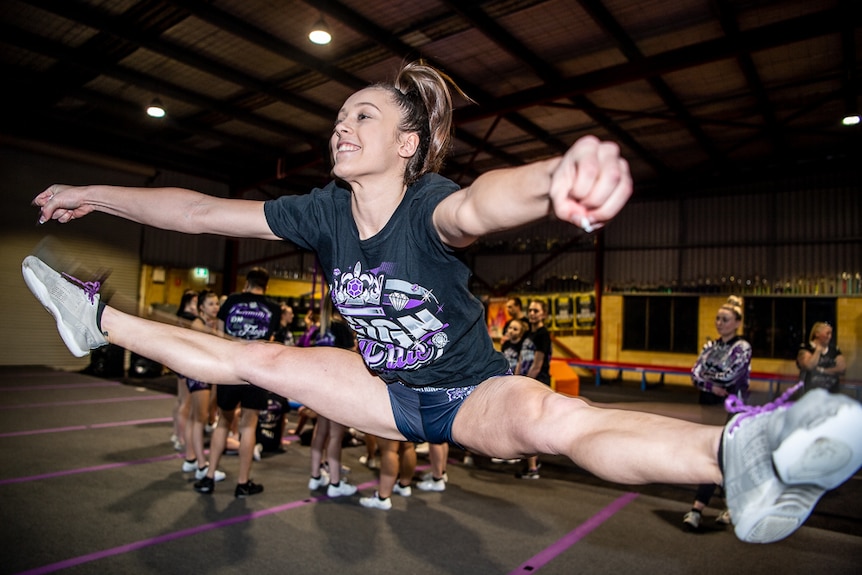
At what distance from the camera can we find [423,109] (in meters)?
1.98

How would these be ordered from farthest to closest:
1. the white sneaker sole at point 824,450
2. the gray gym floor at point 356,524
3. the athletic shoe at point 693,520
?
the athletic shoe at point 693,520
the gray gym floor at point 356,524
the white sneaker sole at point 824,450

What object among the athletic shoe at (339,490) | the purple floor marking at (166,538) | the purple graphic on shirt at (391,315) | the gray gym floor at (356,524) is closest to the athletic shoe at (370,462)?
the gray gym floor at (356,524)

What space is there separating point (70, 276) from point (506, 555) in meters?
3.01

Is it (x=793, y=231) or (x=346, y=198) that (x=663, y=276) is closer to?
(x=793, y=231)

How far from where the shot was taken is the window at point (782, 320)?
1167 centimetres

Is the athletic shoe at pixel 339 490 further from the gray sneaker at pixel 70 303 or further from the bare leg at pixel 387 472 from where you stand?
the gray sneaker at pixel 70 303

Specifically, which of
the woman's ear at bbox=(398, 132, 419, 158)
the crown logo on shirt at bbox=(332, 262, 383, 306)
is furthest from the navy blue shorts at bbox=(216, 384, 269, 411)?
the woman's ear at bbox=(398, 132, 419, 158)

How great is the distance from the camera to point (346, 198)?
200 cm

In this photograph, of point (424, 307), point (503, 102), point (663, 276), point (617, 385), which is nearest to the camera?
point (424, 307)

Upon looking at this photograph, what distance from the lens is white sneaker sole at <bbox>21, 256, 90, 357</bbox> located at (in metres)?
2.05

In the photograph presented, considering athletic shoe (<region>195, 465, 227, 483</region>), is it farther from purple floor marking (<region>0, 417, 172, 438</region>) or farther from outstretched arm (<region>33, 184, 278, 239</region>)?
outstretched arm (<region>33, 184, 278, 239</region>)

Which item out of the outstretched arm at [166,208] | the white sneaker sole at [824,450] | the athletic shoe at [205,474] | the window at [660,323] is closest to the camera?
the white sneaker sole at [824,450]

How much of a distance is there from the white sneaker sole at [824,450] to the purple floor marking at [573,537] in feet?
8.71

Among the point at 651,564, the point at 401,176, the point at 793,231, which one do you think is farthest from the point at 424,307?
the point at 793,231
